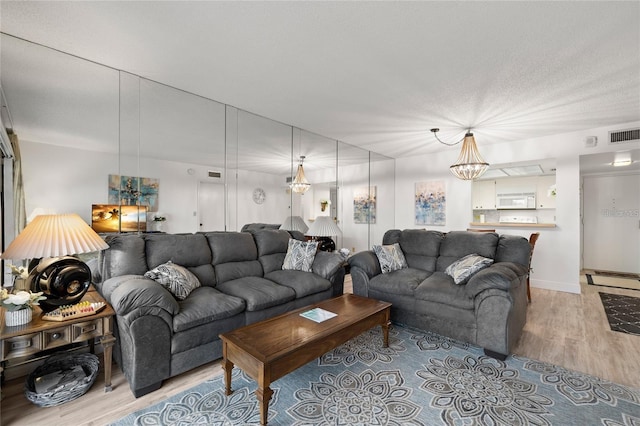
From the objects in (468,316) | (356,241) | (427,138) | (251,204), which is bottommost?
(468,316)

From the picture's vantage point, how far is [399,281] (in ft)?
10.2

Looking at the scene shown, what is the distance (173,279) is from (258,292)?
76cm

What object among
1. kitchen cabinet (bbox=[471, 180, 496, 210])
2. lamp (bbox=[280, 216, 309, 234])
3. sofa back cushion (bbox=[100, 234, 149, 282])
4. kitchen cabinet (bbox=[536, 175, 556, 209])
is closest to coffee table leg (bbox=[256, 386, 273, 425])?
sofa back cushion (bbox=[100, 234, 149, 282])

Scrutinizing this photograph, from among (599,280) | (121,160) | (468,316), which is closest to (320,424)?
(468,316)

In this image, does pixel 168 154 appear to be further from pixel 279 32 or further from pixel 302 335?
pixel 302 335

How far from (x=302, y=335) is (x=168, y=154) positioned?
8.77 ft

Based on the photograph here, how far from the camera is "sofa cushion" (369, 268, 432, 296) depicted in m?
3.03

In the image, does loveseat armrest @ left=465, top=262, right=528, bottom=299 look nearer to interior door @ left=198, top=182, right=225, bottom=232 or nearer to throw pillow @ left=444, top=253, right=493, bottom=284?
throw pillow @ left=444, top=253, right=493, bottom=284

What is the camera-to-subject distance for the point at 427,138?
485 centimetres

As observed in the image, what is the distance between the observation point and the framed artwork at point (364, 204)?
6.03 meters

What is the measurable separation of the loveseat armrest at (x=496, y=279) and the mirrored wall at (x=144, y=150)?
8.97ft

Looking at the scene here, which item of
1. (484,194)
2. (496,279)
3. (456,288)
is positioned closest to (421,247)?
(456,288)

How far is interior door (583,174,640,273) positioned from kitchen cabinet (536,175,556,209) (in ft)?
2.29

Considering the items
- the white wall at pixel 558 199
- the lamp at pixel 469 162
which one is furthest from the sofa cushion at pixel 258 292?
the white wall at pixel 558 199
